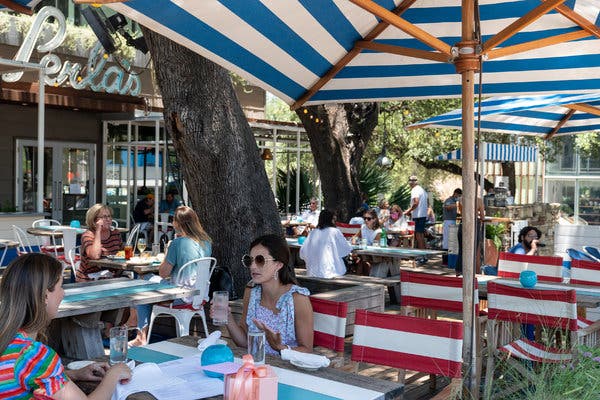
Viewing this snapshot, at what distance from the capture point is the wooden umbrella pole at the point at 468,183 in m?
3.60

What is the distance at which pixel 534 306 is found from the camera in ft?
14.7

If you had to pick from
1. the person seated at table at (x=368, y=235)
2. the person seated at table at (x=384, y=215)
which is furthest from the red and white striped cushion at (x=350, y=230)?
the person seated at table at (x=384, y=215)

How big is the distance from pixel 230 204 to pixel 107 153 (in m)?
10.5

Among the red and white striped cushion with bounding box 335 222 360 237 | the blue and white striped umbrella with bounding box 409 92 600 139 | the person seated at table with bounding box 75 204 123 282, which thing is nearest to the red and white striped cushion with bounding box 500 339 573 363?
the blue and white striped umbrella with bounding box 409 92 600 139

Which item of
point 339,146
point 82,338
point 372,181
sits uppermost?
point 339,146

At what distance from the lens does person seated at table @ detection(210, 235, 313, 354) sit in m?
3.65

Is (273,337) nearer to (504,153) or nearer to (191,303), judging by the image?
(191,303)

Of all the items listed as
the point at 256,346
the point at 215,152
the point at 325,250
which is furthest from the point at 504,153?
the point at 256,346

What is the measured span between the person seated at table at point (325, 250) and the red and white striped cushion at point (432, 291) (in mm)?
2472

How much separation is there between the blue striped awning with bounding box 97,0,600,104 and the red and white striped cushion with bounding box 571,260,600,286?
4.86 feet

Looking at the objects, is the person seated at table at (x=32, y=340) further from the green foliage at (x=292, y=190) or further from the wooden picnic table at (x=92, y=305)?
the green foliage at (x=292, y=190)

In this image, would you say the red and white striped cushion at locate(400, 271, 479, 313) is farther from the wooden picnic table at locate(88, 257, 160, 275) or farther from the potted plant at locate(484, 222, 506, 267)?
the potted plant at locate(484, 222, 506, 267)

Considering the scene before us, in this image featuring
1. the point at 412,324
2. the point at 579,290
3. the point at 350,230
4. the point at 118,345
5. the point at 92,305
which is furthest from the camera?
the point at 350,230

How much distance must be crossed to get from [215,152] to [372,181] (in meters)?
10.8
